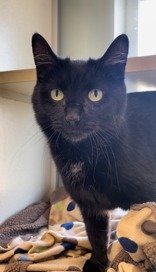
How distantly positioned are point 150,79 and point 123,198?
40 cm

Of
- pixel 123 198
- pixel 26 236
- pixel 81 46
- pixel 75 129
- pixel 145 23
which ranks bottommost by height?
pixel 26 236

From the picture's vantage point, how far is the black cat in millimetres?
764

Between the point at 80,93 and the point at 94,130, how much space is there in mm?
90

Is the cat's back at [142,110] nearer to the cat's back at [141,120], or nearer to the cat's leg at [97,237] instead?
the cat's back at [141,120]

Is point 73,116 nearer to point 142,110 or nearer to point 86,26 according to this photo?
point 142,110

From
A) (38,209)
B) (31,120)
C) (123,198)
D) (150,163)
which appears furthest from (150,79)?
(38,209)

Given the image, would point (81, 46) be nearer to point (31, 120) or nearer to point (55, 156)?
point (31, 120)

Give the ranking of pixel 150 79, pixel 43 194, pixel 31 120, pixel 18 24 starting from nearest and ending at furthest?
1. pixel 150 79
2. pixel 18 24
3. pixel 31 120
4. pixel 43 194

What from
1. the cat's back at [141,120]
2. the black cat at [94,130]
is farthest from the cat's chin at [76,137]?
the cat's back at [141,120]

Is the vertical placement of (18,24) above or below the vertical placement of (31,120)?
above

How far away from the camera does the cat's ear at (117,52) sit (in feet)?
2.54

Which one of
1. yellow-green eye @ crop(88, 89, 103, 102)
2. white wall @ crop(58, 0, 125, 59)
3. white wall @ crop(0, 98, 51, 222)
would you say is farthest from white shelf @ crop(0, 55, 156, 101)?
white wall @ crop(58, 0, 125, 59)

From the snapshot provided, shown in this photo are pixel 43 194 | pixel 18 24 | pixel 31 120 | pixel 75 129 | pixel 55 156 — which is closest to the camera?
pixel 75 129

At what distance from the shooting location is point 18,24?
1.22m
